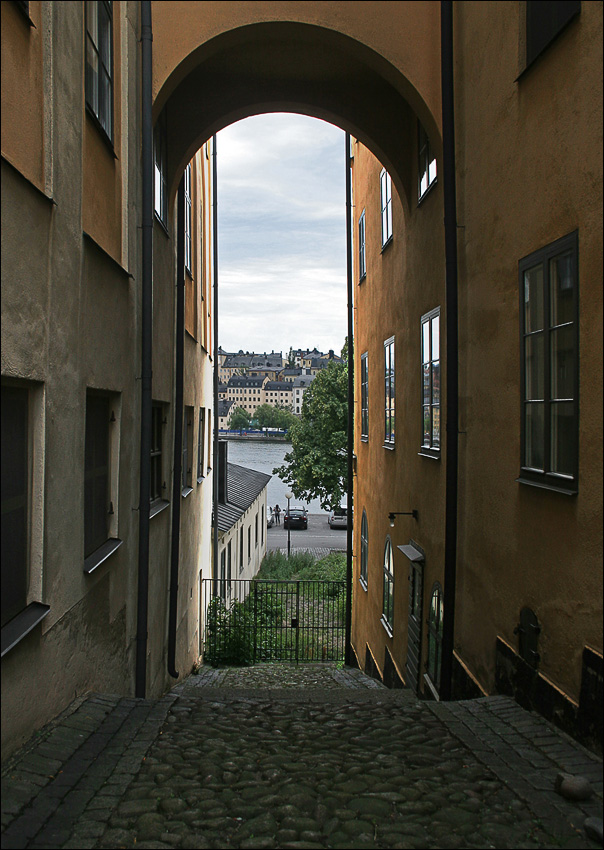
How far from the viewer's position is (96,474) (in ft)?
20.3

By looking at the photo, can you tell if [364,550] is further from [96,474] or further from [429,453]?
[96,474]

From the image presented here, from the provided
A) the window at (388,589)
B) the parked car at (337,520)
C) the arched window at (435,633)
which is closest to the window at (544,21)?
the arched window at (435,633)

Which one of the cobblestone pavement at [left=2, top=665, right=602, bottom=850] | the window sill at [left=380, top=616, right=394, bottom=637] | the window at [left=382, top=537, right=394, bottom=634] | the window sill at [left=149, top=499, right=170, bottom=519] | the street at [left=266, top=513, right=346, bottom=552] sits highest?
the window sill at [left=149, top=499, right=170, bottom=519]

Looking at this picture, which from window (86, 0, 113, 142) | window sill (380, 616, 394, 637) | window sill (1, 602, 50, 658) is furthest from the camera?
window sill (380, 616, 394, 637)

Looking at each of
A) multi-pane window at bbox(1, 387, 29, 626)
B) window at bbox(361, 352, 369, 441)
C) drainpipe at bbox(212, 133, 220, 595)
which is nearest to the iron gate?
drainpipe at bbox(212, 133, 220, 595)

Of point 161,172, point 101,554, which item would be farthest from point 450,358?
→ point 161,172

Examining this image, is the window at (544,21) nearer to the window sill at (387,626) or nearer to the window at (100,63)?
the window at (100,63)

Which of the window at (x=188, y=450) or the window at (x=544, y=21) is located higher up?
the window at (x=544, y=21)

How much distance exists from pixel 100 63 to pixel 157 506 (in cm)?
488

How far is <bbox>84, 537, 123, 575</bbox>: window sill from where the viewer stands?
5.58 m

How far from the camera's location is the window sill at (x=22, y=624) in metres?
3.85

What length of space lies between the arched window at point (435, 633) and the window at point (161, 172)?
5.39 m

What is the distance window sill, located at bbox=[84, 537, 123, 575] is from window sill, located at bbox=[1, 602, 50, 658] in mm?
1028

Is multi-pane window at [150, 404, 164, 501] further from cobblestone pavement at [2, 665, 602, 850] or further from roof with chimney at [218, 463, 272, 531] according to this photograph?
roof with chimney at [218, 463, 272, 531]
